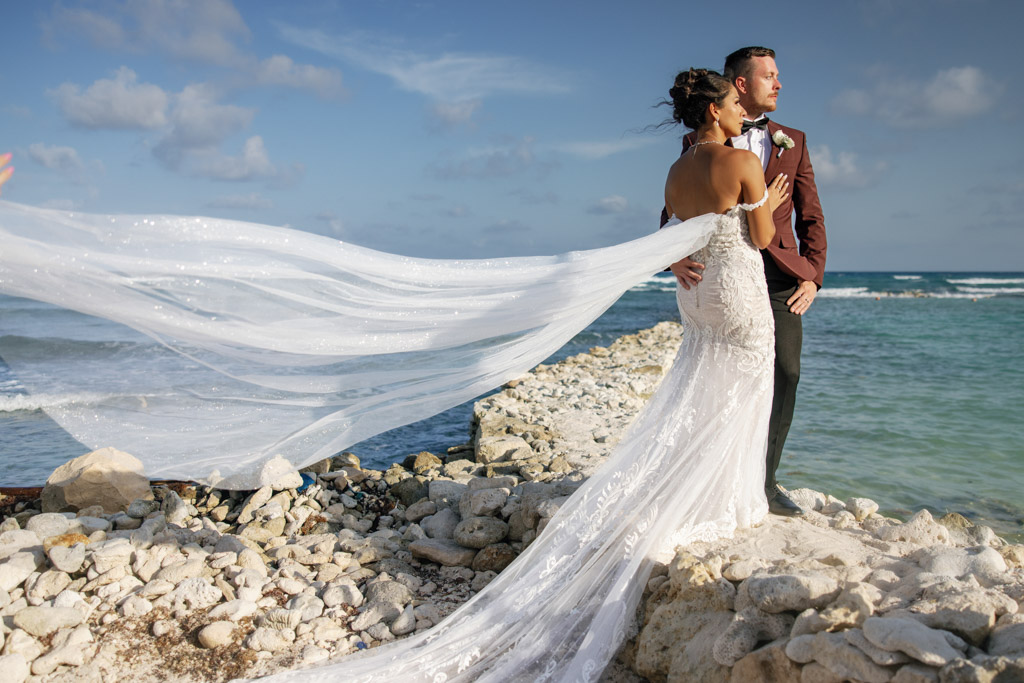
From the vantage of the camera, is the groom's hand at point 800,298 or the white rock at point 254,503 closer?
the groom's hand at point 800,298

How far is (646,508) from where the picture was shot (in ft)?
11.4

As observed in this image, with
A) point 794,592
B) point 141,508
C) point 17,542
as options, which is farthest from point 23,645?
point 794,592

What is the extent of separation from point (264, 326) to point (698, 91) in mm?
2327

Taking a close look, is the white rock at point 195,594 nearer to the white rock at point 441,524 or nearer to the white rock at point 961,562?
the white rock at point 441,524

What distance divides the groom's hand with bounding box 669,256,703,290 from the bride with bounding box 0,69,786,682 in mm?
65

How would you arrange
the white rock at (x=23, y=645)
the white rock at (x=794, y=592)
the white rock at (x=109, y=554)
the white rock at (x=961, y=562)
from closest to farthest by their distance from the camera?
the white rock at (x=794, y=592) < the white rock at (x=961, y=562) < the white rock at (x=23, y=645) < the white rock at (x=109, y=554)

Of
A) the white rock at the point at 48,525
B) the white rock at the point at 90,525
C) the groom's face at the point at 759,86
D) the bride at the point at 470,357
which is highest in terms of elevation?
the groom's face at the point at 759,86

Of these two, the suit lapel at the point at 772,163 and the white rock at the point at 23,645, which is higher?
the suit lapel at the point at 772,163

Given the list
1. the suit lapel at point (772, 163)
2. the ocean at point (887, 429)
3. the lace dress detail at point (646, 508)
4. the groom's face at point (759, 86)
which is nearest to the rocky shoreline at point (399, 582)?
the lace dress detail at point (646, 508)

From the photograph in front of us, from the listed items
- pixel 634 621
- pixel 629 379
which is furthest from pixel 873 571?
pixel 629 379

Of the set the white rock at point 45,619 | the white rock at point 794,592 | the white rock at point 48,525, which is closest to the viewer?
the white rock at point 794,592

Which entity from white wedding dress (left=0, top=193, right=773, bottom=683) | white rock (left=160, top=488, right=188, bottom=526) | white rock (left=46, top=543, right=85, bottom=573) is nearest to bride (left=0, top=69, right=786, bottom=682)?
white wedding dress (left=0, top=193, right=773, bottom=683)

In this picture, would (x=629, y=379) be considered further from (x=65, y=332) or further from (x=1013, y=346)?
(x=1013, y=346)

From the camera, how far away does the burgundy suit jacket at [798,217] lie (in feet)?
12.6
